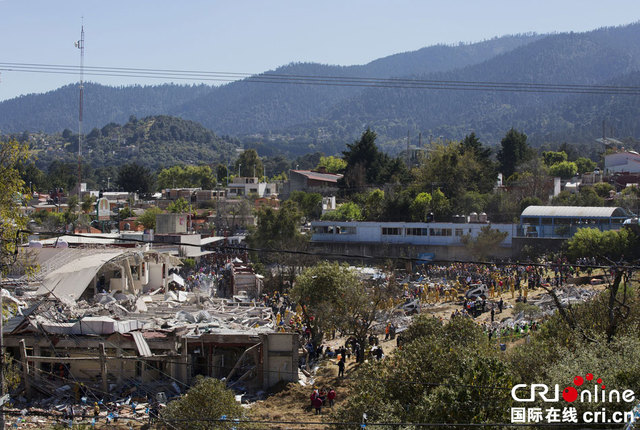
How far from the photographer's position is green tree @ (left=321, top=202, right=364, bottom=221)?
56969mm

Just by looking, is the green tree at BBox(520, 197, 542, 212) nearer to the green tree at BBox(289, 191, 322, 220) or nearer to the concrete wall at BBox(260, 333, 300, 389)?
the green tree at BBox(289, 191, 322, 220)

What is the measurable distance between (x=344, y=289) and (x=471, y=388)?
1334 cm

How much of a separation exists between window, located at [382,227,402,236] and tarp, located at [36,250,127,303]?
24.7 m

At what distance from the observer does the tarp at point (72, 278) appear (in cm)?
2600

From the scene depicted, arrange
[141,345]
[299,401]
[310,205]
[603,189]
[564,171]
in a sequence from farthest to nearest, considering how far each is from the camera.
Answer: [564,171] → [603,189] → [310,205] → [141,345] → [299,401]

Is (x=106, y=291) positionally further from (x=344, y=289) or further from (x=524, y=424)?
(x=524, y=424)

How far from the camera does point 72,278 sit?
27.1m

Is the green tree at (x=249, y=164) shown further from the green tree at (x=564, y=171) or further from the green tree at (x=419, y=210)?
the green tree at (x=419, y=210)

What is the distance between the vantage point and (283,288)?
38.0 metres

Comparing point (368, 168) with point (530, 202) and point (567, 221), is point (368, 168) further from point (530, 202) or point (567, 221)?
point (567, 221)

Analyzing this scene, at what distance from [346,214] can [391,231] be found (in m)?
7.24

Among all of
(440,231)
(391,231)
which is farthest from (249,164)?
(440,231)

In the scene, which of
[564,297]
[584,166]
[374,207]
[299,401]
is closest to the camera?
[299,401]

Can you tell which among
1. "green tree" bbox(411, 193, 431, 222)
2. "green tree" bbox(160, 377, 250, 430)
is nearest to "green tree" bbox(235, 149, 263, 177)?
"green tree" bbox(411, 193, 431, 222)
